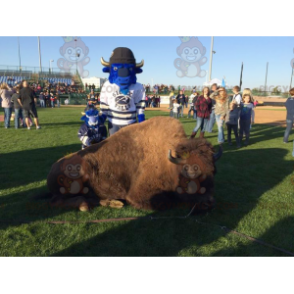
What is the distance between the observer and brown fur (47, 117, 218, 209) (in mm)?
3846

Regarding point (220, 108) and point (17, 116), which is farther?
point (17, 116)

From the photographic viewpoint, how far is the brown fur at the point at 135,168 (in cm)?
385

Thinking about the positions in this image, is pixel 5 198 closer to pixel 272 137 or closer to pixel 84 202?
pixel 84 202

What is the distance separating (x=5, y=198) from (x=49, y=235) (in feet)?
5.28

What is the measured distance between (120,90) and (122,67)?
1.40ft

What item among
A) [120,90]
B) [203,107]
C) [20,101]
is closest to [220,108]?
[203,107]

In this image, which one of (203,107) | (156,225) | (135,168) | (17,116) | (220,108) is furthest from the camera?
(17,116)

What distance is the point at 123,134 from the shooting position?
4.12 metres

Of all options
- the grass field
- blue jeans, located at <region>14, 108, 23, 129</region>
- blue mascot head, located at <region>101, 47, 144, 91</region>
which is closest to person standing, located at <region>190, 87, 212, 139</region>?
the grass field

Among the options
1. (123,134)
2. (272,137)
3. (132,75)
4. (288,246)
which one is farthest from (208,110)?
(288,246)

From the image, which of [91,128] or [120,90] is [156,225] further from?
[120,90]

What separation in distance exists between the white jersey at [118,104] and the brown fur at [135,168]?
70 centimetres

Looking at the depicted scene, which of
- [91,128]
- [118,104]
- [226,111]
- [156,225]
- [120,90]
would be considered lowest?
[156,225]

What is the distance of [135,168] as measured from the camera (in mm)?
3953
